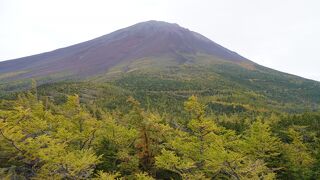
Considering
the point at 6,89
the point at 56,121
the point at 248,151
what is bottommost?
the point at 6,89

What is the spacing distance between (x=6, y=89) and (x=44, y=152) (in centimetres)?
14415

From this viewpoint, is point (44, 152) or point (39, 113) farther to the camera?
point (39, 113)

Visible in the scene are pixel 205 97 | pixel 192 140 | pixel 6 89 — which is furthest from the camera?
pixel 6 89

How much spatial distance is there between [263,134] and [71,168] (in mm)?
16150

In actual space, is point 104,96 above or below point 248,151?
below

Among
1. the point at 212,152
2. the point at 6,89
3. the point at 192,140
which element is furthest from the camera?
the point at 6,89

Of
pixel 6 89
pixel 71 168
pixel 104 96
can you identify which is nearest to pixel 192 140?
pixel 71 168

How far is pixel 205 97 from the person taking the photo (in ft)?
438

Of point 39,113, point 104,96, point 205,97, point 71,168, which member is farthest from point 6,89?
point 71,168

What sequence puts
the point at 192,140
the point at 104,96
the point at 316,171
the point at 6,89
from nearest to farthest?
the point at 192,140
the point at 316,171
the point at 104,96
the point at 6,89

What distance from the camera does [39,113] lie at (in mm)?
33938

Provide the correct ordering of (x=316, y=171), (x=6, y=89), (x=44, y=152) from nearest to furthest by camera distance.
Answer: (x=44, y=152) < (x=316, y=171) < (x=6, y=89)

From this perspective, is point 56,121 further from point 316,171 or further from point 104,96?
point 104,96

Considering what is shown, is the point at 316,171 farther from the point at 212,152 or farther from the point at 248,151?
the point at 212,152
